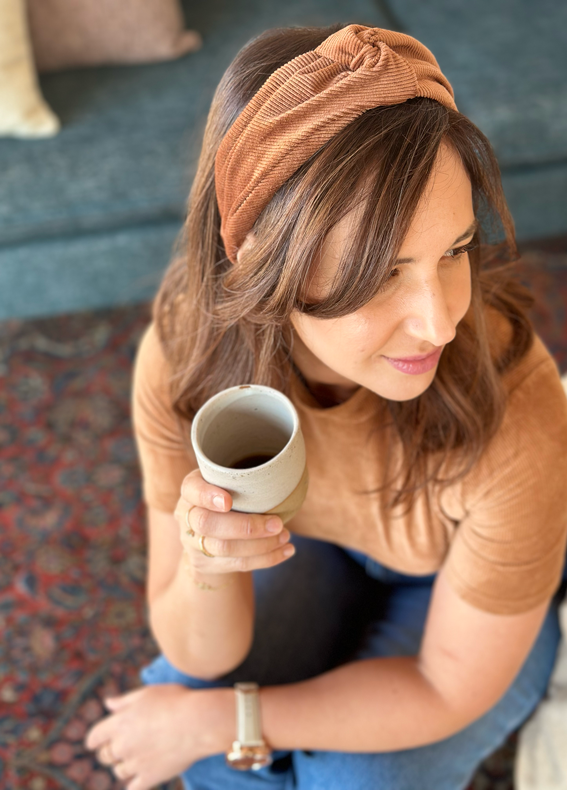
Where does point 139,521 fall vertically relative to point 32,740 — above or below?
above

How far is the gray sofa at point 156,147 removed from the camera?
1.93 meters

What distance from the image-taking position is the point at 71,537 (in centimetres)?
178

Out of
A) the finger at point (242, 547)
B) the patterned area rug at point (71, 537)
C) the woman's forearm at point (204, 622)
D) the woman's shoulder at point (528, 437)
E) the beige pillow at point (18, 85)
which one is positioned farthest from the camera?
the beige pillow at point (18, 85)

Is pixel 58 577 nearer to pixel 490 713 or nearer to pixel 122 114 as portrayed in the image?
pixel 490 713

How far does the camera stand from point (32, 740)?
1.47m

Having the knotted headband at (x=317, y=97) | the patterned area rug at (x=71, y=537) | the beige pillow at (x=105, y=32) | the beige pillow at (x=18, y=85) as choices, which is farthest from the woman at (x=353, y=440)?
the beige pillow at (x=105, y=32)

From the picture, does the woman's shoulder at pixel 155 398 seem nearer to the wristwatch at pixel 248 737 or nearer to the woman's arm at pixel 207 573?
the woman's arm at pixel 207 573

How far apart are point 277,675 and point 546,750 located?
50cm

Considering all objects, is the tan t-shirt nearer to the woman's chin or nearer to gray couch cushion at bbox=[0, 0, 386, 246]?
the woman's chin

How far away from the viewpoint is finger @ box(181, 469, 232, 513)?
2.27 feet

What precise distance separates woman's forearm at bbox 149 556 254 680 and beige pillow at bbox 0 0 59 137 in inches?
60.0

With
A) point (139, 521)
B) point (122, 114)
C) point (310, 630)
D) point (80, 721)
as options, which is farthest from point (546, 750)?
point (122, 114)

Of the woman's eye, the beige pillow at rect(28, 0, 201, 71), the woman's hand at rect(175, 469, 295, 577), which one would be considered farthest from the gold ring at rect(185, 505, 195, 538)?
the beige pillow at rect(28, 0, 201, 71)

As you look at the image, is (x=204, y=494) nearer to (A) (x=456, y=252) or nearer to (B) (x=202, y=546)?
(B) (x=202, y=546)
